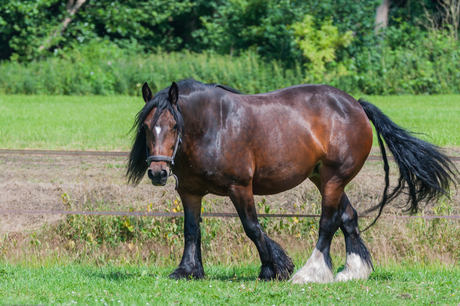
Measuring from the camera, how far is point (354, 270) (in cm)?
592

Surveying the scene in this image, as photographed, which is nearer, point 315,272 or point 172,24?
point 315,272

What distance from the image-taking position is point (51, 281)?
5500 mm

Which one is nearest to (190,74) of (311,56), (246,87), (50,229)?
(246,87)

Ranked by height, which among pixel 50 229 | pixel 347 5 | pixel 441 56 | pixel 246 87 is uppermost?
pixel 347 5

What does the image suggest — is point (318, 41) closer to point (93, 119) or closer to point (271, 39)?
point (271, 39)

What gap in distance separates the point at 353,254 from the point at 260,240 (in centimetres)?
111

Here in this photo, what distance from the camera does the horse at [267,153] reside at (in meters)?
5.20

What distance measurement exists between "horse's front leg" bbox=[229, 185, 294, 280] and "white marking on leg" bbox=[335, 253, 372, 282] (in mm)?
555

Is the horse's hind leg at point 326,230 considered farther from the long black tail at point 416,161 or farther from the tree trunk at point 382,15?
the tree trunk at point 382,15

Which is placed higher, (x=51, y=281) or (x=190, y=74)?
(x=190, y=74)

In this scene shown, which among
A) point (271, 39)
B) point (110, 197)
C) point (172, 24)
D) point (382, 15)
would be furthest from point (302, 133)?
point (172, 24)

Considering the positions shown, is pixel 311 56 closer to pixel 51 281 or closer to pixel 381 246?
pixel 381 246

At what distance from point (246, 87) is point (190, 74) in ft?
6.34

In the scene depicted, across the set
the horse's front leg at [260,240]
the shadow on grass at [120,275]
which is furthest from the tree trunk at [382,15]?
the shadow on grass at [120,275]
